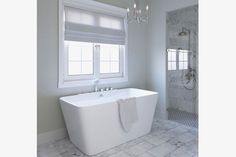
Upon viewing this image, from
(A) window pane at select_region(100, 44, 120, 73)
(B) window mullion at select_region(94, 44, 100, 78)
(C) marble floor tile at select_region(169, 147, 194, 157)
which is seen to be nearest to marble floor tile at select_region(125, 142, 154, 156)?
(C) marble floor tile at select_region(169, 147, 194, 157)

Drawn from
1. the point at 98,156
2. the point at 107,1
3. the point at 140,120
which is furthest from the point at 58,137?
the point at 107,1

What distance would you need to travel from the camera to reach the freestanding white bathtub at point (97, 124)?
242 centimetres

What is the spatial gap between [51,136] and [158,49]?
2861 mm

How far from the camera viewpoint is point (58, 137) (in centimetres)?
306

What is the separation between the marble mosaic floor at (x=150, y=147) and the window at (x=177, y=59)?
1.48 m

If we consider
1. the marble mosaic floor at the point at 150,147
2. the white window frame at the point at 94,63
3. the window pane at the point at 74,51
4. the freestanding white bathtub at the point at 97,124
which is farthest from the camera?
the window pane at the point at 74,51

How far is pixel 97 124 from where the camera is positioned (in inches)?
98.4

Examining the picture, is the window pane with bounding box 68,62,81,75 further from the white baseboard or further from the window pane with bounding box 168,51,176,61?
the window pane with bounding box 168,51,176,61

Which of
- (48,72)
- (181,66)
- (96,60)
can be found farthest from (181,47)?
(48,72)

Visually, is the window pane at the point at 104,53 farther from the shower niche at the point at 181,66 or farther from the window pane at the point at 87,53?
the shower niche at the point at 181,66

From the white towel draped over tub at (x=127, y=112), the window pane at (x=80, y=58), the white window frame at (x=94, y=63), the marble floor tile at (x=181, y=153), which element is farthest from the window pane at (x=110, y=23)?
the marble floor tile at (x=181, y=153)

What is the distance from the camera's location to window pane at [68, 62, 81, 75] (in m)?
3.27

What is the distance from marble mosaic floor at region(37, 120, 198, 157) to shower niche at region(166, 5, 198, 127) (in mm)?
796
